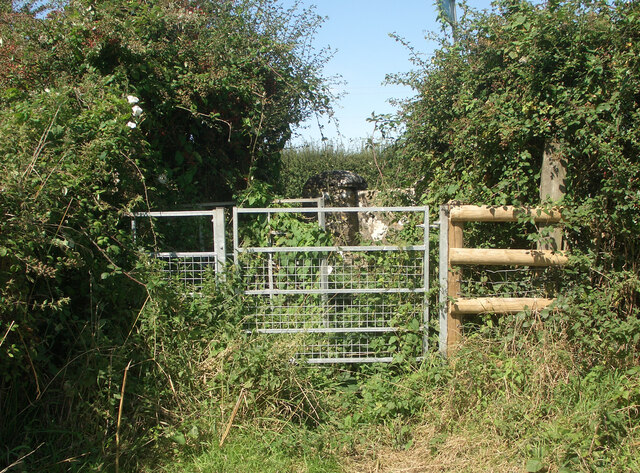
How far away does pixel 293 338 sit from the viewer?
430 cm

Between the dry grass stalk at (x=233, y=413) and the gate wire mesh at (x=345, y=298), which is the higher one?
the gate wire mesh at (x=345, y=298)

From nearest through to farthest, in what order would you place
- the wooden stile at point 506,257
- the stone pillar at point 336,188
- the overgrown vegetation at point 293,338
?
1. the overgrown vegetation at point 293,338
2. the wooden stile at point 506,257
3. the stone pillar at point 336,188

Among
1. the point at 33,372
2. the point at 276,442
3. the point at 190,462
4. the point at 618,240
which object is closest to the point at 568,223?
the point at 618,240

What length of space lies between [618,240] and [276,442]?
10.1 ft

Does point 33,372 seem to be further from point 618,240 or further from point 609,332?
point 618,240

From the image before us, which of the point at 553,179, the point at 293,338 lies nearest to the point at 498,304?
the point at 553,179

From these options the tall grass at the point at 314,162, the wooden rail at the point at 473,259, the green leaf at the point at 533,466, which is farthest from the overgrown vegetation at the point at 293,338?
the tall grass at the point at 314,162

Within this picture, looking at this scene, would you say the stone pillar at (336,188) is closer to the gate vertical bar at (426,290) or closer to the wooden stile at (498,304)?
the gate vertical bar at (426,290)

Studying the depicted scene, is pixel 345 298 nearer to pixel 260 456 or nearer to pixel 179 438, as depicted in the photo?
pixel 260 456

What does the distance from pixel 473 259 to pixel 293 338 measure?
161cm

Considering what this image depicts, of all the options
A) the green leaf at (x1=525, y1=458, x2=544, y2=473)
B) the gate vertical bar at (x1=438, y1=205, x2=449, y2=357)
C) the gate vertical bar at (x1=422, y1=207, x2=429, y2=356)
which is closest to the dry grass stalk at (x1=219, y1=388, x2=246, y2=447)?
the gate vertical bar at (x1=422, y1=207, x2=429, y2=356)

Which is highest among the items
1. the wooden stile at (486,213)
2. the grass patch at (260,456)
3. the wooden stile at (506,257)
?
the wooden stile at (486,213)

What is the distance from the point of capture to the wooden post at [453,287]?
4.32 metres

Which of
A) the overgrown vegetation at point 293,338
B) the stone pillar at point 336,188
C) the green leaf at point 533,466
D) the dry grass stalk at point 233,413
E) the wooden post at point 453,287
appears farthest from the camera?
the stone pillar at point 336,188
